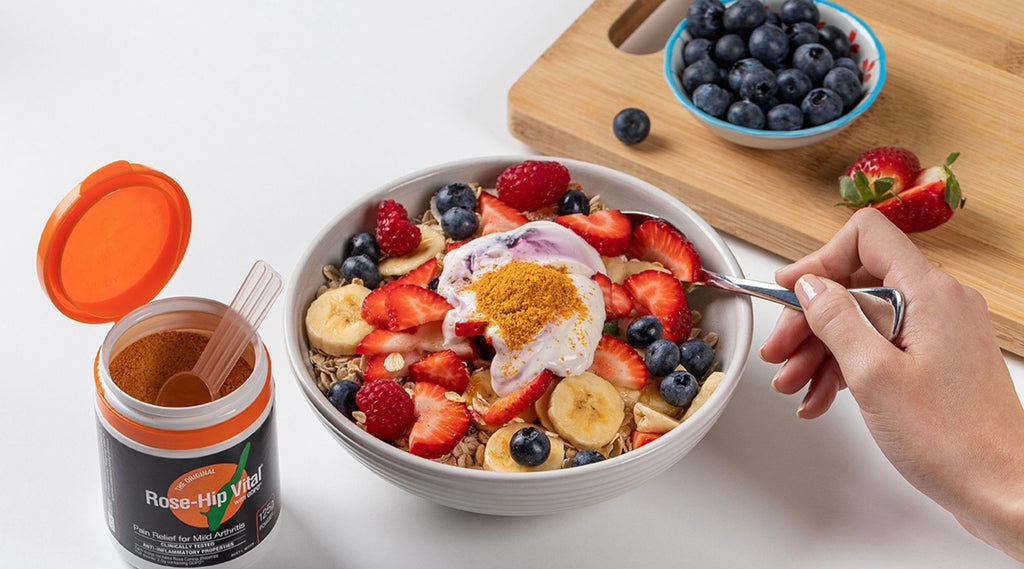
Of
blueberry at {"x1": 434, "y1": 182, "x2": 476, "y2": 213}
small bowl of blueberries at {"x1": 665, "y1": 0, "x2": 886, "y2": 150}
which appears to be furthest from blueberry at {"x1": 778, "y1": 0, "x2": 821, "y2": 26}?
blueberry at {"x1": 434, "y1": 182, "x2": 476, "y2": 213}

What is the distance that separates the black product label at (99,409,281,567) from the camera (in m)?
1.17

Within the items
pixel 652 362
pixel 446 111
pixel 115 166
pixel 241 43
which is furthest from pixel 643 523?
pixel 241 43

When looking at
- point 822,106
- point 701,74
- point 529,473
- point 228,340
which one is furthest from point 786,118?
point 228,340

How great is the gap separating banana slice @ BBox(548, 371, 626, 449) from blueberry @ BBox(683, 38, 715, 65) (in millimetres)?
744

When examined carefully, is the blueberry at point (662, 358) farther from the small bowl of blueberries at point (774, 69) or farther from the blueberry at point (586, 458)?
the small bowl of blueberries at point (774, 69)

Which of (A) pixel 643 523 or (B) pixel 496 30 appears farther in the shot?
(B) pixel 496 30

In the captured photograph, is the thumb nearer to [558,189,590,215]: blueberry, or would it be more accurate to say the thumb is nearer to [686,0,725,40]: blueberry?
[558,189,590,215]: blueberry

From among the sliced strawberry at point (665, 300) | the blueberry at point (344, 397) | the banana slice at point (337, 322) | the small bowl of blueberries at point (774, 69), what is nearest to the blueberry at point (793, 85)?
the small bowl of blueberries at point (774, 69)

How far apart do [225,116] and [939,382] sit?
52.3 inches

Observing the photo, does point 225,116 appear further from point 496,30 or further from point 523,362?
point 523,362

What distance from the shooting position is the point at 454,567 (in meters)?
1.41

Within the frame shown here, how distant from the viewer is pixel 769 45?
6.25 feet

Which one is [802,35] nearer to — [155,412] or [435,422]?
[435,422]

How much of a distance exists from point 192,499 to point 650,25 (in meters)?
1.44
